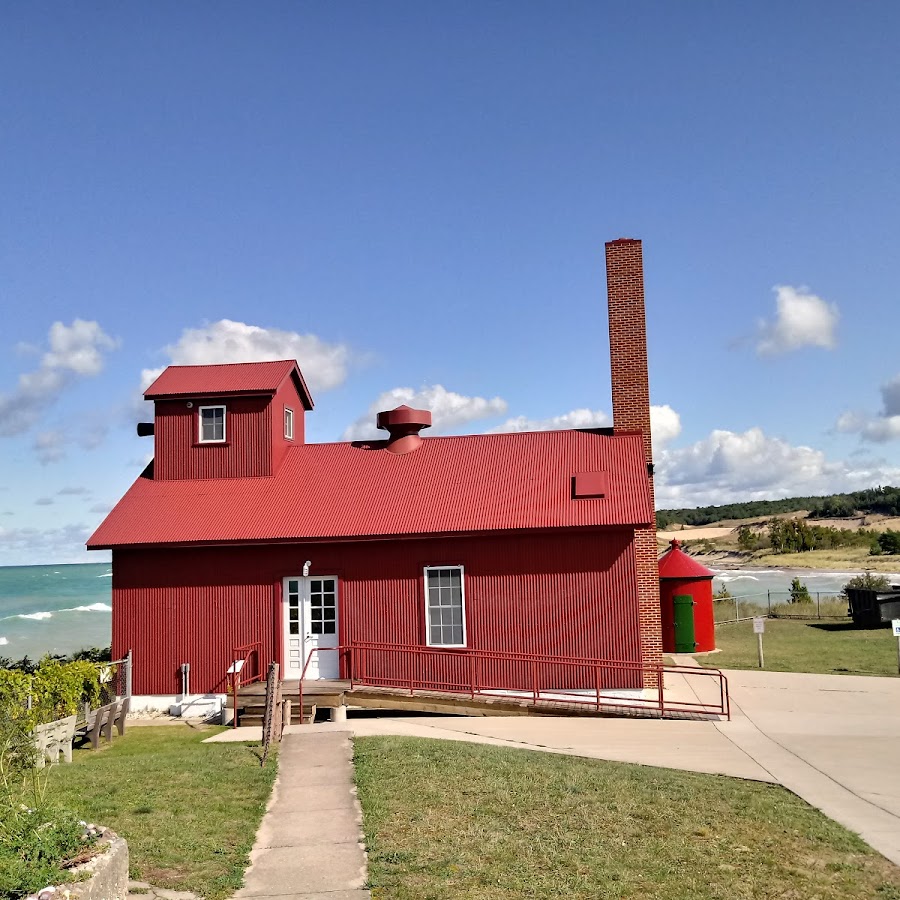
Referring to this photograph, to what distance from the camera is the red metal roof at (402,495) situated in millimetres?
18438

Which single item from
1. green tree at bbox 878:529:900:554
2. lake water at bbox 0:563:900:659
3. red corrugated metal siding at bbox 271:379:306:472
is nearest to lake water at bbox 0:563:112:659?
lake water at bbox 0:563:900:659

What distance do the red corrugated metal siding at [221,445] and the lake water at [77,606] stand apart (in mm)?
26161

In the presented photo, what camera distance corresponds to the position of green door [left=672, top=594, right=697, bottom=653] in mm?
25484

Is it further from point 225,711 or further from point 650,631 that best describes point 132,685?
point 650,631

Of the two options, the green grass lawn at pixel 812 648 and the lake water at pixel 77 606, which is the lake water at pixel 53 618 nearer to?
the lake water at pixel 77 606

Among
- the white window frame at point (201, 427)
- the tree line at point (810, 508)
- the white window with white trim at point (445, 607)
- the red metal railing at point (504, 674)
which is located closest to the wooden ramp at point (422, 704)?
the red metal railing at point (504, 674)

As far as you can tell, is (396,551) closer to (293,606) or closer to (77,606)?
(293,606)

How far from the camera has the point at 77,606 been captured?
84.5 meters

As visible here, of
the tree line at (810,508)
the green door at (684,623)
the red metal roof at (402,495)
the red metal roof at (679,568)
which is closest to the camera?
the red metal roof at (402,495)

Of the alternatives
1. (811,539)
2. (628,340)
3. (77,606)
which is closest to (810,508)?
(811,539)

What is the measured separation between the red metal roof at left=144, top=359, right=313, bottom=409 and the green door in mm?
12665

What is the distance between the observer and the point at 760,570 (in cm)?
7850

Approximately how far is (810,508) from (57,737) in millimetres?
145155

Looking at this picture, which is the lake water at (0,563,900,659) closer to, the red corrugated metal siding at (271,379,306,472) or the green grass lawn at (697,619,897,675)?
the green grass lawn at (697,619,897,675)
